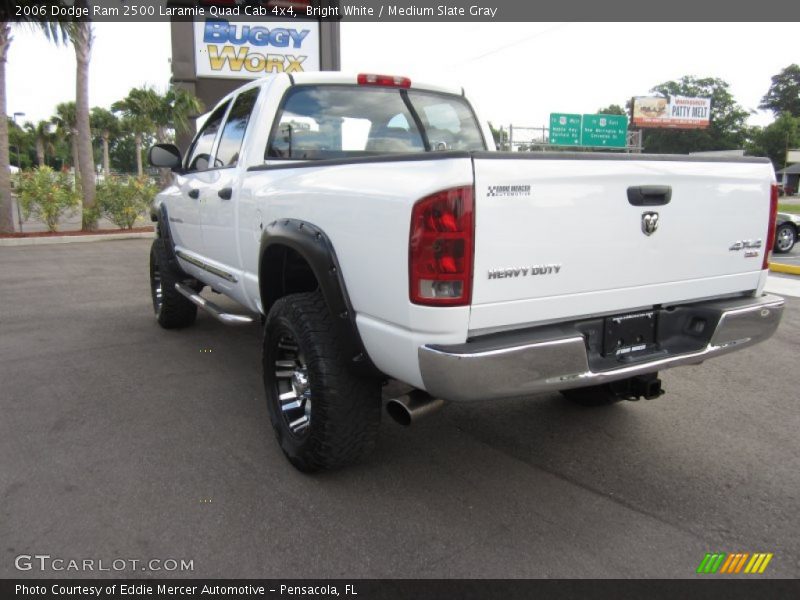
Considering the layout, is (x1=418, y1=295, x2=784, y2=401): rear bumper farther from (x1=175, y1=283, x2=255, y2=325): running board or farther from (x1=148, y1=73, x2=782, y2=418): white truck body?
(x1=175, y1=283, x2=255, y2=325): running board

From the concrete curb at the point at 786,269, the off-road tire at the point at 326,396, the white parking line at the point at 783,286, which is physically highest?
the off-road tire at the point at 326,396

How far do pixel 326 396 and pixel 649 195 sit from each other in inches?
66.1

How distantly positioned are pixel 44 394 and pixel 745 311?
444 cm

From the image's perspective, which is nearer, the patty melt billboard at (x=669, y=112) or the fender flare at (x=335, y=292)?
the fender flare at (x=335, y=292)

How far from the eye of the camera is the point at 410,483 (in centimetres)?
306

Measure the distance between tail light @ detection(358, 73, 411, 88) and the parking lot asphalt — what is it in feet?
7.42

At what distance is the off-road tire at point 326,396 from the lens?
280cm

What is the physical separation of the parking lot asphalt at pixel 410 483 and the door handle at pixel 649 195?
1.39 metres

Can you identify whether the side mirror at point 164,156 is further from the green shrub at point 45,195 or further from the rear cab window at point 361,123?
the green shrub at point 45,195

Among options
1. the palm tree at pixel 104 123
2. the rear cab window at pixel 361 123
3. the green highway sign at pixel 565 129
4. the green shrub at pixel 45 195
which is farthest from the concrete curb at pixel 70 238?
the palm tree at pixel 104 123

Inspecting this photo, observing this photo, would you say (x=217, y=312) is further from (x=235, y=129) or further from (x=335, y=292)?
(x=335, y=292)

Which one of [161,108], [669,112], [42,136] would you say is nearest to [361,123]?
[161,108]

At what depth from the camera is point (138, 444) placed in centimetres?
351

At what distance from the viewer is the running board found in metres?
3.84
